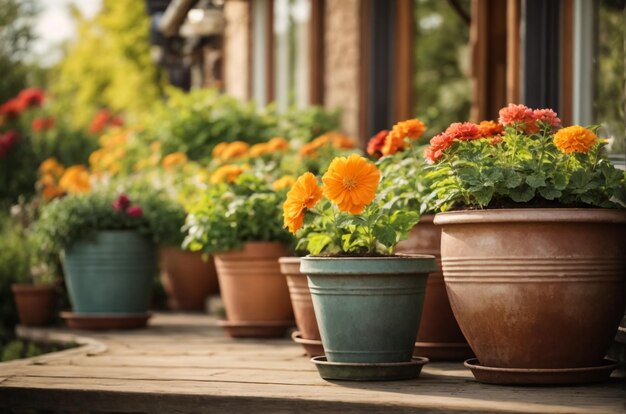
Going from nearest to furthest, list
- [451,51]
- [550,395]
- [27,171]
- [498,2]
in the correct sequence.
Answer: [550,395] → [498,2] → [27,171] → [451,51]

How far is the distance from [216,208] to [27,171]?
6158mm

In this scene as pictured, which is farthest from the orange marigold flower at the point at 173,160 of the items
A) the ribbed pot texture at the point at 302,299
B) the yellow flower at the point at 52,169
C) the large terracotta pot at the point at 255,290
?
the ribbed pot texture at the point at 302,299

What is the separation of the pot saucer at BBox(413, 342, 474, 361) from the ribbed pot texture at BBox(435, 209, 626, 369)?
76 cm

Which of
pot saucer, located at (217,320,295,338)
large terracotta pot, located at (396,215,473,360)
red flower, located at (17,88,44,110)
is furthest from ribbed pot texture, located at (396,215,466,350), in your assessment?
red flower, located at (17,88,44,110)

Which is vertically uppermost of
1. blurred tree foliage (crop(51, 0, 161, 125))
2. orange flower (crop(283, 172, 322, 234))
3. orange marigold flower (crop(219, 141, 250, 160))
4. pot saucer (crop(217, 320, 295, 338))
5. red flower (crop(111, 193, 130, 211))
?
blurred tree foliage (crop(51, 0, 161, 125))

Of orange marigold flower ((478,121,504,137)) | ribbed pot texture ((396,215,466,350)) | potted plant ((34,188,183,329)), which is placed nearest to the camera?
orange marigold flower ((478,121,504,137))

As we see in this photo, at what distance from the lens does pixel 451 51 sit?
17.1 meters

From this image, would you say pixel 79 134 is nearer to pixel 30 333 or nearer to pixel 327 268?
pixel 30 333

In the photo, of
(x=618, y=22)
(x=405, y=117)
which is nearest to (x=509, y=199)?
(x=618, y=22)

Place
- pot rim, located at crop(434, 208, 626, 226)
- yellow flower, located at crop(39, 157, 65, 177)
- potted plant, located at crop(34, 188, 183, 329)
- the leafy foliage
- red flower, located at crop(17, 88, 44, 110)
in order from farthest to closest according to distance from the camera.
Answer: red flower, located at crop(17, 88, 44, 110), yellow flower, located at crop(39, 157, 65, 177), potted plant, located at crop(34, 188, 183, 329), the leafy foliage, pot rim, located at crop(434, 208, 626, 226)

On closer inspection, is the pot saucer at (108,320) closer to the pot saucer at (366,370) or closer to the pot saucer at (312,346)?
the pot saucer at (312,346)

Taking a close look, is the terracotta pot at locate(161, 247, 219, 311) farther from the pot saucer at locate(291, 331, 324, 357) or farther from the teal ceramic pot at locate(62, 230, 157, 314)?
the pot saucer at locate(291, 331, 324, 357)

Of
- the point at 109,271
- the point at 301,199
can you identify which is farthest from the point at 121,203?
the point at 301,199

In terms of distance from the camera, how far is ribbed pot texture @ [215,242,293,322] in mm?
6156
